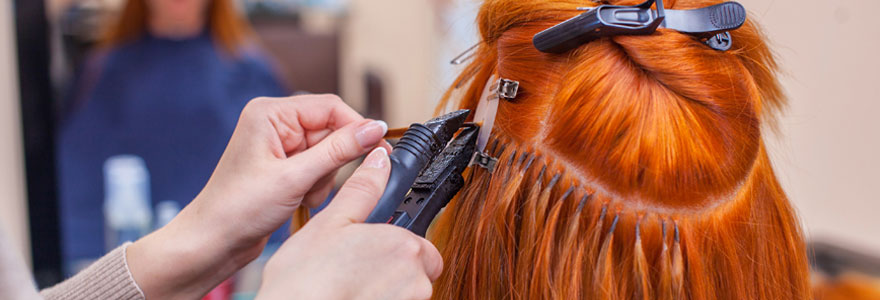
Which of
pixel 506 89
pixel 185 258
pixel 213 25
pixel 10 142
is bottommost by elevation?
pixel 10 142

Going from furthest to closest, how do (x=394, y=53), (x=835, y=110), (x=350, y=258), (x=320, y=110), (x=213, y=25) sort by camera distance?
(x=394, y=53), (x=213, y=25), (x=835, y=110), (x=320, y=110), (x=350, y=258)

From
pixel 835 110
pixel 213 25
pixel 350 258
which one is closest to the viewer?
pixel 350 258

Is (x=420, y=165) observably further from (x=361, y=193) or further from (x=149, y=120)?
(x=149, y=120)

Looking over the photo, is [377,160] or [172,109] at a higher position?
[377,160]

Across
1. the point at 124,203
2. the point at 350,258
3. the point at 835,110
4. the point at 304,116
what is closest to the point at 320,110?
the point at 304,116

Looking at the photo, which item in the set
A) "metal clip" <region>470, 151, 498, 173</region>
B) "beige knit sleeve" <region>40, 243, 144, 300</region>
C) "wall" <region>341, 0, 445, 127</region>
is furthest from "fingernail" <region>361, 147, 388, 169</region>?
"wall" <region>341, 0, 445, 127</region>

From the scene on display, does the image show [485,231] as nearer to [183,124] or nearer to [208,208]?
[208,208]

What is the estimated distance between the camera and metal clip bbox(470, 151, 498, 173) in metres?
0.49

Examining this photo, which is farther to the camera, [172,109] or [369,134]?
[172,109]

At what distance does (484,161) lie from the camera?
1.64ft

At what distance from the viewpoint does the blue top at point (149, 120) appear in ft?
4.26

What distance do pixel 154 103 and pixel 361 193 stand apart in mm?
1192

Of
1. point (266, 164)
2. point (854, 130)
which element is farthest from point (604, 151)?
point (854, 130)

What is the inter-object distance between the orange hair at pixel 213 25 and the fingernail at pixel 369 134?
102 centimetres
